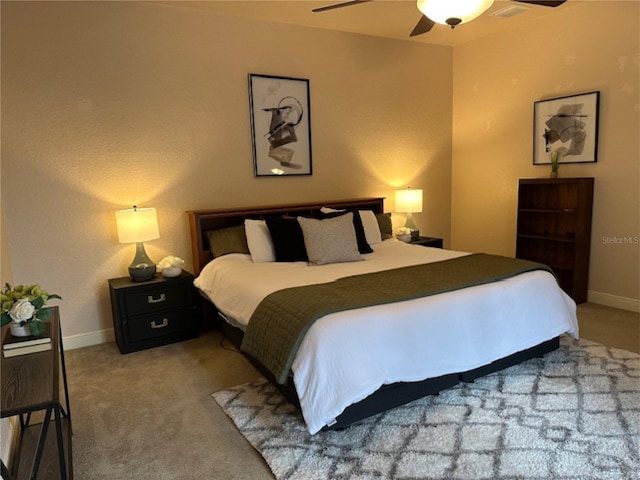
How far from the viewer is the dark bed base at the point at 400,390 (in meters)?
2.23

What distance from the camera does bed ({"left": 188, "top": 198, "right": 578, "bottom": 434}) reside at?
2107mm

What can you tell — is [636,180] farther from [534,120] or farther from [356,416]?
[356,416]

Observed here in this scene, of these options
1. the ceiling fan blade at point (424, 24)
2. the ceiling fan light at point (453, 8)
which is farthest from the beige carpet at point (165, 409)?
the ceiling fan blade at point (424, 24)

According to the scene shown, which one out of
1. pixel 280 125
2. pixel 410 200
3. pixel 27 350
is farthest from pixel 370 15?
pixel 27 350

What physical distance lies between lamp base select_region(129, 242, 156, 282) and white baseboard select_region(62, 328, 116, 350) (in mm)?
594

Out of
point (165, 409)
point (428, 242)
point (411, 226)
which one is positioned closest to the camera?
point (165, 409)

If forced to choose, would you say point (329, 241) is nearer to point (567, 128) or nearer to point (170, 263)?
point (170, 263)

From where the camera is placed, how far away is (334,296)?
2406mm

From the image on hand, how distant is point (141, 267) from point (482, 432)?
8.95 feet

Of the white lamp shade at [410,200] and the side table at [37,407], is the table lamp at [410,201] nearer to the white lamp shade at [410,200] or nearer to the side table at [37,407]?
the white lamp shade at [410,200]

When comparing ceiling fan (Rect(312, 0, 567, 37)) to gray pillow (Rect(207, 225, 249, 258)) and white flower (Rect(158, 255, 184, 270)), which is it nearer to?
gray pillow (Rect(207, 225, 249, 258))

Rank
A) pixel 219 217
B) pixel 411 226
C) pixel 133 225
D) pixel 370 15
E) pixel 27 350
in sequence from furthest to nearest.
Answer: pixel 411 226 < pixel 370 15 < pixel 219 217 < pixel 133 225 < pixel 27 350

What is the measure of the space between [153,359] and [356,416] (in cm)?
181

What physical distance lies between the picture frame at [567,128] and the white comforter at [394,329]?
74.6 inches
